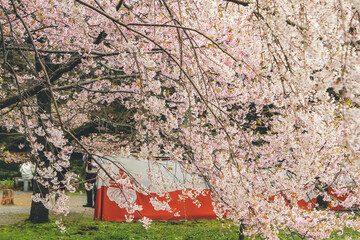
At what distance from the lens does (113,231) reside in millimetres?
6703

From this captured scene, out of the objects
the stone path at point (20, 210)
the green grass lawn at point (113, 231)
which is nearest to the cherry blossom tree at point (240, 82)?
the green grass lawn at point (113, 231)

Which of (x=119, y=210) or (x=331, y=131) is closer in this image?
(x=331, y=131)

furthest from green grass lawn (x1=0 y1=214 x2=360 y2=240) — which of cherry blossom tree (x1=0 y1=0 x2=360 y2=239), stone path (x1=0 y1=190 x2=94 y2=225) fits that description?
cherry blossom tree (x1=0 y1=0 x2=360 y2=239)

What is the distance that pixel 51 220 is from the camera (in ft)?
25.0

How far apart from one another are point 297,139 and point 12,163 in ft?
45.7

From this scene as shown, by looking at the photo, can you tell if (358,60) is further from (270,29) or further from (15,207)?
(15,207)

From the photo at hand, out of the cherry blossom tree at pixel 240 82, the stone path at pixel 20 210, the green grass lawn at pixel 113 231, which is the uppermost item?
the cherry blossom tree at pixel 240 82

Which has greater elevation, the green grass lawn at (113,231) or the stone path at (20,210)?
the stone path at (20,210)

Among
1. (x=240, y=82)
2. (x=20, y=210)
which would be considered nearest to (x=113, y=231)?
(x=20, y=210)

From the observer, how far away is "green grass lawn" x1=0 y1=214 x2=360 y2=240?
632 centimetres

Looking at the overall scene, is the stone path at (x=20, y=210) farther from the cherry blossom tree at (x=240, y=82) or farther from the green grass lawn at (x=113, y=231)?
the cherry blossom tree at (x=240, y=82)

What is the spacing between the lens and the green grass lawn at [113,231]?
632 centimetres

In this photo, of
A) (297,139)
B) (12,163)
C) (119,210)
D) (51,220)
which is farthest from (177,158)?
(12,163)

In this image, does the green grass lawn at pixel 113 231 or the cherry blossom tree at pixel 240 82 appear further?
the green grass lawn at pixel 113 231
